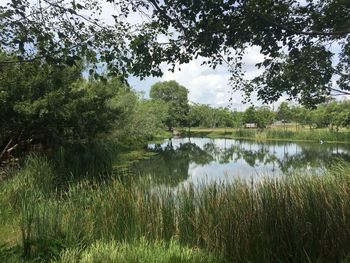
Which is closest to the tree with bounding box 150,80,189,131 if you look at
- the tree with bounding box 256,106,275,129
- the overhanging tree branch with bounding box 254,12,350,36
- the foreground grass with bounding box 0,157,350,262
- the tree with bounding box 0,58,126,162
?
the tree with bounding box 256,106,275,129

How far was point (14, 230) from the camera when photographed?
5605 millimetres

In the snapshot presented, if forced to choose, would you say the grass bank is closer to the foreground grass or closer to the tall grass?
the foreground grass

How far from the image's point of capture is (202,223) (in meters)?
5.35

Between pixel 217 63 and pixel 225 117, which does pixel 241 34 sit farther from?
pixel 225 117

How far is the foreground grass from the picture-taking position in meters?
4.34

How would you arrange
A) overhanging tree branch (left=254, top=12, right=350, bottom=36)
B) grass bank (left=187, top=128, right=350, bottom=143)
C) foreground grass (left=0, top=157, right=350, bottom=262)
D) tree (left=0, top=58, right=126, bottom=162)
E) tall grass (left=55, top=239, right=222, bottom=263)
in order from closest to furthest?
overhanging tree branch (left=254, top=12, right=350, bottom=36) < tall grass (left=55, top=239, right=222, bottom=263) < foreground grass (left=0, top=157, right=350, bottom=262) < tree (left=0, top=58, right=126, bottom=162) < grass bank (left=187, top=128, right=350, bottom=143)

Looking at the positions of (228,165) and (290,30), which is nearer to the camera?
(290,30)

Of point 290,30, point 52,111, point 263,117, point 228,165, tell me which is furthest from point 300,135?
point 290,30

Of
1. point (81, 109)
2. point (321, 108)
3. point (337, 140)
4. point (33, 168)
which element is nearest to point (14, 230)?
point (33, 168)

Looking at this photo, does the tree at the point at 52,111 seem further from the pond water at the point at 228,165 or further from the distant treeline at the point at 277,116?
the distant treeline at the point at 277,116

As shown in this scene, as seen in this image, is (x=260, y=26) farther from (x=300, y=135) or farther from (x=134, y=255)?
(x=300, y=135)

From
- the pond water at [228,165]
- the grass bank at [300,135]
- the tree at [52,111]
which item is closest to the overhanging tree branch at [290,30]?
the pond water at [228,165]

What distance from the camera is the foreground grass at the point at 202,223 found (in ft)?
14.2

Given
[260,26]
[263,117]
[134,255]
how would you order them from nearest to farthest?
[260,26] → [134,255] → [263,117]
